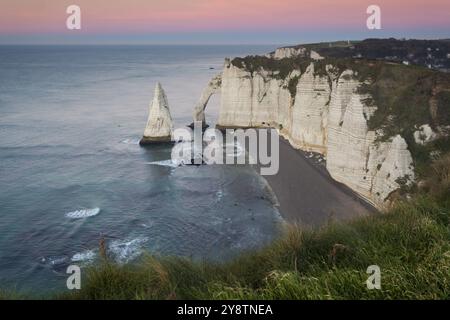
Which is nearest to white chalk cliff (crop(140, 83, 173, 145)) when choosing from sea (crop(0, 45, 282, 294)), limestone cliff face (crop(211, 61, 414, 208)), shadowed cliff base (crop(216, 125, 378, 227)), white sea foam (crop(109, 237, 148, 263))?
sea (crop(0, 45, 282, 294))

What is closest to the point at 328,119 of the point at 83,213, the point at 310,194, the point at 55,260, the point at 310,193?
the point at 310,193

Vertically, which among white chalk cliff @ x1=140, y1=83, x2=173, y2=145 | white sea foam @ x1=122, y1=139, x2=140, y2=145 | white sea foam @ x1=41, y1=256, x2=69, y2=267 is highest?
white chalk cliff @ x1=140, y1=83, x2=173, y2=145

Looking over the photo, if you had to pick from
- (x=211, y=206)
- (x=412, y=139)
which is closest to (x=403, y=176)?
(x=412, y=139)

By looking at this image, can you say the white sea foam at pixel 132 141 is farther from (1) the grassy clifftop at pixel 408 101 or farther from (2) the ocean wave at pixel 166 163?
(1) the grassy clifftop at pixel 408 101

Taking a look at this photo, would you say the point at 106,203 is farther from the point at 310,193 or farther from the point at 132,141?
the point at 132,141

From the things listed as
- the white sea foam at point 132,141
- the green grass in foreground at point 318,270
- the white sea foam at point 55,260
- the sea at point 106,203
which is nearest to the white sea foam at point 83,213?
the sea at point 106,203

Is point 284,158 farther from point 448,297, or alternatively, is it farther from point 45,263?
point 448,297

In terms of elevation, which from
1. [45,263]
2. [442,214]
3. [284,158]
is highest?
[442,214]

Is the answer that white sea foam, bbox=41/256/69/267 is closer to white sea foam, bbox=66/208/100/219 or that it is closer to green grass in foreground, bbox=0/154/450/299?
white sea foam, bbox=66/208/100/219
